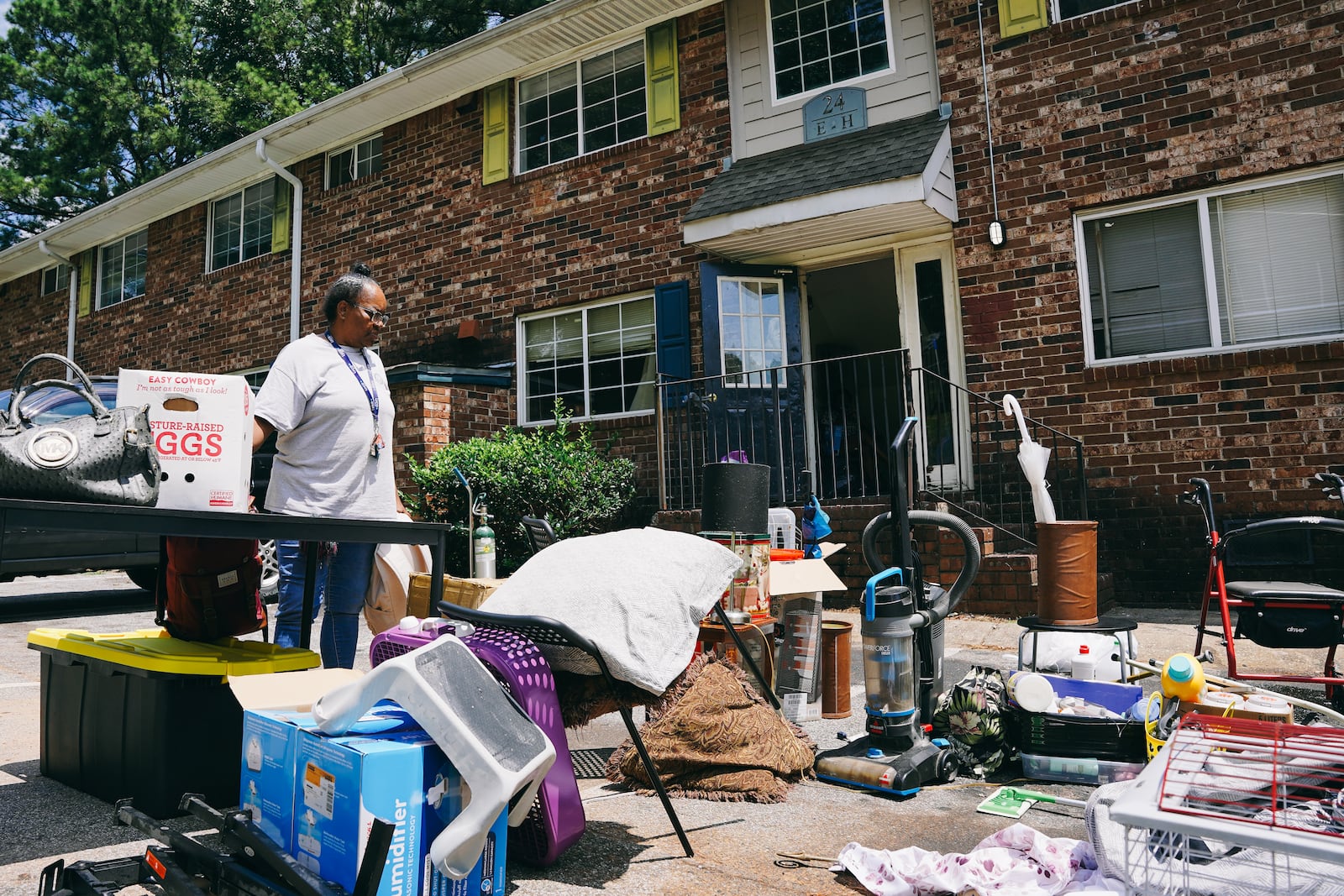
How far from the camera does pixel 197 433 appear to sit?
8.64 feet

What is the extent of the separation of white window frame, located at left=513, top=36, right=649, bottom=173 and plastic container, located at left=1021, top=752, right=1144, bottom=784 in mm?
7819

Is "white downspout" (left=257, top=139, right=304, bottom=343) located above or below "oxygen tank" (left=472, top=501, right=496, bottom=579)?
above

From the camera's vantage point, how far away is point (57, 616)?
7418 millimetres

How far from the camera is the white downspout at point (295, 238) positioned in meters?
12.6

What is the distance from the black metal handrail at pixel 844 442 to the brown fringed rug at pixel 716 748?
11.4ft

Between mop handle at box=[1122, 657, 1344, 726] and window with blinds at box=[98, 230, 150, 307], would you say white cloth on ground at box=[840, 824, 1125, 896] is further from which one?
window with blinds at box=[98, 230, 150, 307]

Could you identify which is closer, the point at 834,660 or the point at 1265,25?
the point at 834,660

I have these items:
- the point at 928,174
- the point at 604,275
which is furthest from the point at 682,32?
the point at 928,174

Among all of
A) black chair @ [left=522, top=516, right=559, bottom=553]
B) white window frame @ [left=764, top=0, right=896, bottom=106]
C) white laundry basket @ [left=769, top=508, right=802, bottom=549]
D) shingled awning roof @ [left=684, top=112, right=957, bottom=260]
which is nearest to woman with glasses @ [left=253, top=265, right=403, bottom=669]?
black chair @ [left=522, top=516, right=559, bottom=553]

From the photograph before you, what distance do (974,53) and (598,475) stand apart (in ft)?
16.3

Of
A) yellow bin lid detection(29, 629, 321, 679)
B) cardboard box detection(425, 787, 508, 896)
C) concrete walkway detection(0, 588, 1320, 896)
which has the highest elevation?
yellow bin lid detection(29, 629, 321, 679)

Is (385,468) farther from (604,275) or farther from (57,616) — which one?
(604,275)

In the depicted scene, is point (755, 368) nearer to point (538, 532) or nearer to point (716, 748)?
point (538, 532)

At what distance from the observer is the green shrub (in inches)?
324
